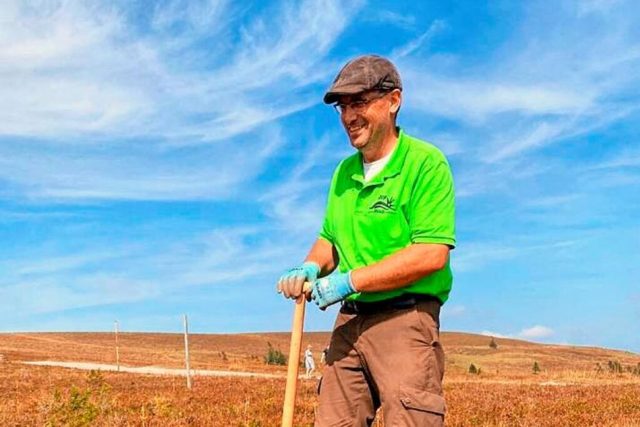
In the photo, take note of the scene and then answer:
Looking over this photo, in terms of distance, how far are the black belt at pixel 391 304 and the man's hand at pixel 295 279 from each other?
0.88ft

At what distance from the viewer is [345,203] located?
3965 millimetres

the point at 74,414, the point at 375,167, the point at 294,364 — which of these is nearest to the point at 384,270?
the point at 375,167

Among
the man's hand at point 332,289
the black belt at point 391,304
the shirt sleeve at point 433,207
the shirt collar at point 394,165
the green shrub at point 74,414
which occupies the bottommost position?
the green shrub at point 74,414

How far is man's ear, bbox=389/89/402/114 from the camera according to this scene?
3.79 meters

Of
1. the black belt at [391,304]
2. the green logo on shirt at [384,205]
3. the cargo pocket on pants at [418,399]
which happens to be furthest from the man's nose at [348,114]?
the cargo pocket on pants at [418,399]

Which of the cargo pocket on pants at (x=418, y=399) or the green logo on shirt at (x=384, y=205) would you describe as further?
the green logo on shirt at (x=384, y=205)

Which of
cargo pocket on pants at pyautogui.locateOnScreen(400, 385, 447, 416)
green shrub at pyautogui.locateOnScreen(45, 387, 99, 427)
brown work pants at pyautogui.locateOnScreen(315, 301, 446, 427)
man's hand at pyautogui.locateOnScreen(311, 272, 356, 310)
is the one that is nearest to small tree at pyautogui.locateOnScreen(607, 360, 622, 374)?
green shrub at pyautogui.locateOnScreen(45, 387, 99, 427)

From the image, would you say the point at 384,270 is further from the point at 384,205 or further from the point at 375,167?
the point at 375,167

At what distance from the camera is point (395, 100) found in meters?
3.81

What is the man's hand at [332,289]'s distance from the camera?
3.65m

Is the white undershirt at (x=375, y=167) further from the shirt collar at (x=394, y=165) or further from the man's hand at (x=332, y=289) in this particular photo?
the man's hand at (x=332, y=289)

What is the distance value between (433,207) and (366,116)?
56 cm

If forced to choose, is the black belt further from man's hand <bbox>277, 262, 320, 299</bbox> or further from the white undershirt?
the white undershirt

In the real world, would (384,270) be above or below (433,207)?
below
